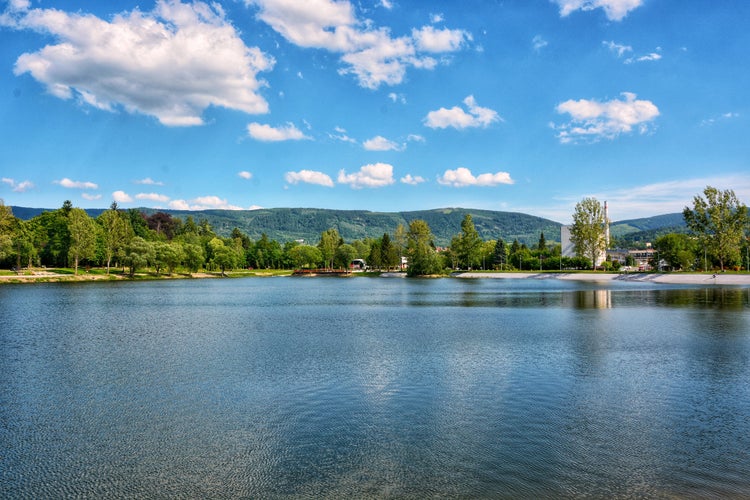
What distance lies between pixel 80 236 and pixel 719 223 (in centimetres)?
13094

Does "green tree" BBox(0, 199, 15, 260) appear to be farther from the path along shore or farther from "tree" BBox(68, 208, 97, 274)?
the path along shore

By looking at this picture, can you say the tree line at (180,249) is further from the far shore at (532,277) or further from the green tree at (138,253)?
the far shore at (532,277)

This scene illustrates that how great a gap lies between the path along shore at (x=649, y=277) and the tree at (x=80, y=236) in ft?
315

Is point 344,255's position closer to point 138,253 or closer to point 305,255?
point 305,255

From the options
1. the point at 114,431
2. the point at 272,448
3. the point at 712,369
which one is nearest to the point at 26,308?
the point at 114,431

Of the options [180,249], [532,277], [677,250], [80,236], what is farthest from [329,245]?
[677,250]

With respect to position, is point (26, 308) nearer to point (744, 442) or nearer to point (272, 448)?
point (272, 448)

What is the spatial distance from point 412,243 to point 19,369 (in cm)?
13577

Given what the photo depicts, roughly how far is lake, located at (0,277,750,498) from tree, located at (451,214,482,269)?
12034cm

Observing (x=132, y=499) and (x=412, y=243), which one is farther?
(x=412, y=243)

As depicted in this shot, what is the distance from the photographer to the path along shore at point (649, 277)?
9038 centimetres

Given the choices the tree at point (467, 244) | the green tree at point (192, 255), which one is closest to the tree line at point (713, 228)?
the tree at point (467, 244)

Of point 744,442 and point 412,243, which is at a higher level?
point 412,243

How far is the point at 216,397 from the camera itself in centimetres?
1645
